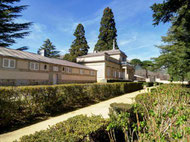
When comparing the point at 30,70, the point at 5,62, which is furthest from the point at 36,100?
the point at 30,70

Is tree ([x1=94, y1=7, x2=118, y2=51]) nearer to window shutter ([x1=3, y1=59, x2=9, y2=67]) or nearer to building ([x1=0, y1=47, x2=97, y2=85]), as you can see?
building ([x1=0, y1=47, x2=97, y2=85])

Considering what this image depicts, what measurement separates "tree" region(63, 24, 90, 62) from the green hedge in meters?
30.9

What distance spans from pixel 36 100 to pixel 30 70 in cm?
1385

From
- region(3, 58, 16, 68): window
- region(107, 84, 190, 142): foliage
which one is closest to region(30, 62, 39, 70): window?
region(3, 58, 16, 68): window

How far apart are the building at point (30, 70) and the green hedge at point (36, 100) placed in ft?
39.6

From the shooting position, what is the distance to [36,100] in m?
6.08

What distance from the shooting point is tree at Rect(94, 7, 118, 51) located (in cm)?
4547

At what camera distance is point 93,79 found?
3164 centimetres

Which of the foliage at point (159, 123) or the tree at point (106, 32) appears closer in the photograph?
the foliage at point (159, 123)

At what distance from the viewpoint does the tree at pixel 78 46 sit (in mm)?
39616

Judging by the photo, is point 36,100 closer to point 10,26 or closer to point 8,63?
point 8,63

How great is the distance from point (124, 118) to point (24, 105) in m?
5.54

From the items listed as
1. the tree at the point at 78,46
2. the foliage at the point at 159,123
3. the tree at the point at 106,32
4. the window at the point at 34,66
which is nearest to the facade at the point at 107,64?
the tree at the point at 78,46

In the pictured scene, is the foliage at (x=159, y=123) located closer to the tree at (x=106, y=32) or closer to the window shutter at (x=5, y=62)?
the window shutter at (x=5, y=62)
